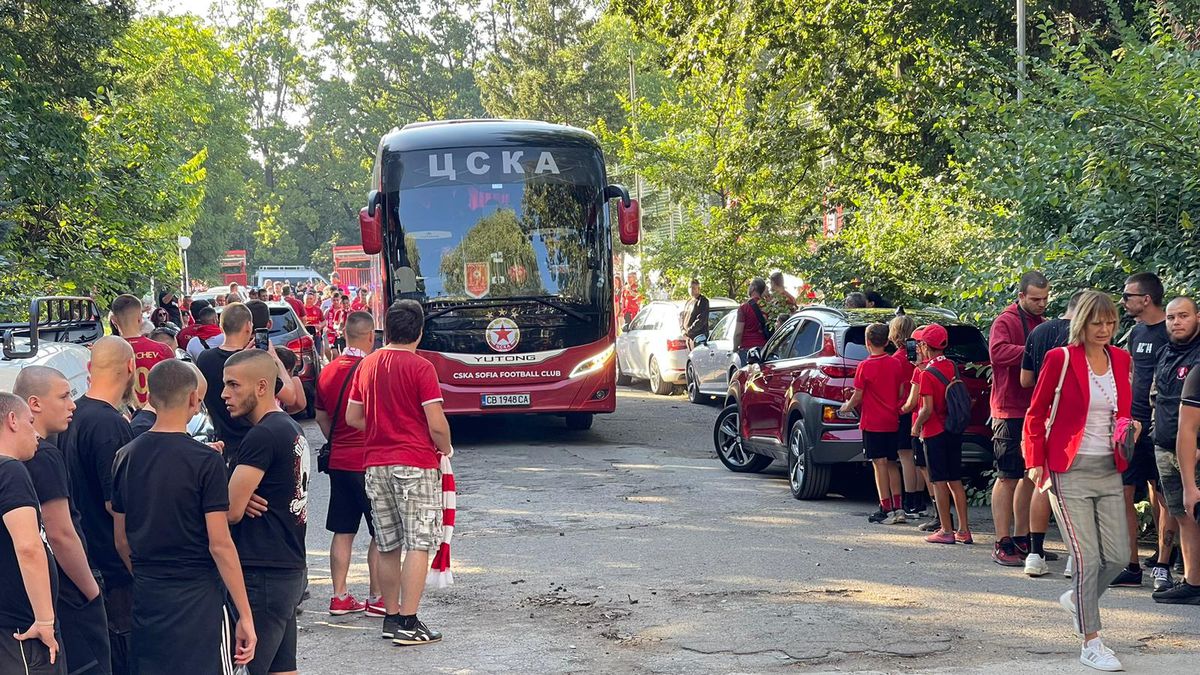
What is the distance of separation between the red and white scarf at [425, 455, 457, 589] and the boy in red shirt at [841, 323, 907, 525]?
4182 mm

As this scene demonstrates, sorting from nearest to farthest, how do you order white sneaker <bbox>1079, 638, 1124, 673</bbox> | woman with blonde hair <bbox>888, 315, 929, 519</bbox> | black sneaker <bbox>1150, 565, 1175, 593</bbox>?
1. white sneaker <bbox>1079, 638, 1124, 673</bbox>
2. black sneaker <bbox>1150, 565, 1175, 593</bbox>
3. woman with blonde hair <bbox>888, 315, 929, 519</bbox>

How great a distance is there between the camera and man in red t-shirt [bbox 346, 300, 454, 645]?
7.39 m

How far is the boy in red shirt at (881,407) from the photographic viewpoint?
34.9 feet

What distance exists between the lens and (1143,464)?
8.81 m

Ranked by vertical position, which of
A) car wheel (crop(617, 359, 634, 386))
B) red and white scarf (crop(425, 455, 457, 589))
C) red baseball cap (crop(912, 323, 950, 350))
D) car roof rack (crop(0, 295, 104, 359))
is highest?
car roof rack (crop(0, 295, 104, 359))

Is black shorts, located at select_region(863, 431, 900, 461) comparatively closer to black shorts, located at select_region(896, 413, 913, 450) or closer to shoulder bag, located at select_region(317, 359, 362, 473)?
black shorts, located at select_region(896, 413, 913, 450)

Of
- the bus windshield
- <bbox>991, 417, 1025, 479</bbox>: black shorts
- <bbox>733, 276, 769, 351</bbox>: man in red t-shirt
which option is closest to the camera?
<bbox>991, 417, 1025, 479</bbox>: black shorts

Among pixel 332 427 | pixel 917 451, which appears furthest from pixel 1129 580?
pixel 332 427

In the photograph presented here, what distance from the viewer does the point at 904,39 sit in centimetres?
2050

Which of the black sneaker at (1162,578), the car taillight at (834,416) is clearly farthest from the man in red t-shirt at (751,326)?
the black sneaker at (1162,578)

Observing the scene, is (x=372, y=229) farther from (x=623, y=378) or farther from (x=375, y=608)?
(x=623, y=378)

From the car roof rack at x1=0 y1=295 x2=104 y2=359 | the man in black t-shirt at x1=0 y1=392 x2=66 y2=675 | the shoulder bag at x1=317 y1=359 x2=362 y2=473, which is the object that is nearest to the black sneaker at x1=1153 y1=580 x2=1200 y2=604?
the shoulder bag at x1=317 y1=359 x2=362 y2=473

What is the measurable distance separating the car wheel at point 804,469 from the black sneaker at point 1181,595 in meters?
3.87

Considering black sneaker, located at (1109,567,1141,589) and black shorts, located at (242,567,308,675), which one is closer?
black shorts, located at (242,567,308,675)
